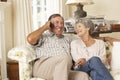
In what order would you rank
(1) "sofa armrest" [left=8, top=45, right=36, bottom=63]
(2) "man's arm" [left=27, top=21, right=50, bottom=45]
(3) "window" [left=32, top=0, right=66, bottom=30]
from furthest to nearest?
(3) "window" [left=32, top=0, right=66, bottom=30]
(2) "man's arm" [left=27, top=21, right=50, bottom=45]
(1) "sofa armrest" [left=8, top=45, right=36, bottom=63]

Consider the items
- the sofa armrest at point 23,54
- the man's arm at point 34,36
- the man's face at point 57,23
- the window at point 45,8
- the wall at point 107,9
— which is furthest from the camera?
the wall at point 107,9

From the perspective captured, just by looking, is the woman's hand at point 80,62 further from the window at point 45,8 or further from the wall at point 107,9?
the wall at point 107,9

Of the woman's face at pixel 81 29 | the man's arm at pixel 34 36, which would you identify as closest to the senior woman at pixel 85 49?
the woman's face at pixel 81 29

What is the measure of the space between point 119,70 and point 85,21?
634 millimetres

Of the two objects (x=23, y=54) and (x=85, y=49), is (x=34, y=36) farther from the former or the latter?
(x=85, y=49)

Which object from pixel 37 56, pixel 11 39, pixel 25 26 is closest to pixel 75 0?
pixel 25 26

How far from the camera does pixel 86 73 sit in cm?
230

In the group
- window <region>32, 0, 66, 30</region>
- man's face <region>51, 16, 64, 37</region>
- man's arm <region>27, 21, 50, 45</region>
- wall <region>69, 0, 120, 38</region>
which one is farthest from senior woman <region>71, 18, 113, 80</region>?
wall <region>69, 0, 120, 38</region>

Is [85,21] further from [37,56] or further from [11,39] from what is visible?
[11,39]

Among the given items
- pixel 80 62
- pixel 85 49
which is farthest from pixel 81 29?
pixel 80 62

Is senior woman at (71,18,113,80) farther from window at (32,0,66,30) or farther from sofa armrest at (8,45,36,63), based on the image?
window at (32,0,66,30)

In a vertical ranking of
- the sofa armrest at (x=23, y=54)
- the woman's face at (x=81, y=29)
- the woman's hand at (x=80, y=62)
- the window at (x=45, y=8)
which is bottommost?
the woman's hand at (x=80, y=62)

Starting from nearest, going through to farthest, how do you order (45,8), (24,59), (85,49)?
1. (24,59)
2. (85,49)
3. (45,8)

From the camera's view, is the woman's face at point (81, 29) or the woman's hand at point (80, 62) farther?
the woman's face at point (81, 29)
